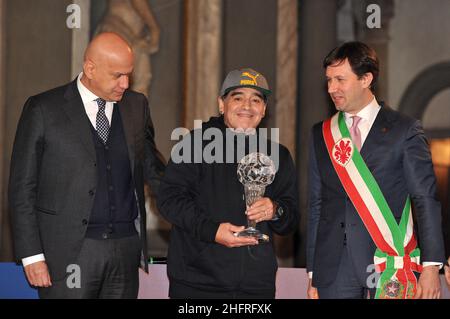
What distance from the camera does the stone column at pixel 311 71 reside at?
6.70 m

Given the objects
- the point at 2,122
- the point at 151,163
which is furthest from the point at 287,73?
the point at 151,163

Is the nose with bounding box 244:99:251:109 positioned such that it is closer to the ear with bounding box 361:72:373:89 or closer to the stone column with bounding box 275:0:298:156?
the ear with bounding box 361:72:373:89

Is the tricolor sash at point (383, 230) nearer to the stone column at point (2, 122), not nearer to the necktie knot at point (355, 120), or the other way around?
the necktie knot at point (355, 120)

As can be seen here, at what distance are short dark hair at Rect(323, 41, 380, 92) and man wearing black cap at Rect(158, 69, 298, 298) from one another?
36cm

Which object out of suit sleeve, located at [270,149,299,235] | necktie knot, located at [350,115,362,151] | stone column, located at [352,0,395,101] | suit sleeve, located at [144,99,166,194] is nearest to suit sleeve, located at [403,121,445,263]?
necktie knot, located at [350,115,362,151]

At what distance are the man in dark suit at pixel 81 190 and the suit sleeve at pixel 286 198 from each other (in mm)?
693

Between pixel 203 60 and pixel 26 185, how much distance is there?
3272 mm

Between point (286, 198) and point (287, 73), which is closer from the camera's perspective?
point (286, 198)

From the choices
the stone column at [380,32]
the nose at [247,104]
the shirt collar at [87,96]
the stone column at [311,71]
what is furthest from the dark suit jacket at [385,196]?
the stone column at [380,32]

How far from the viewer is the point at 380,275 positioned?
3.30m

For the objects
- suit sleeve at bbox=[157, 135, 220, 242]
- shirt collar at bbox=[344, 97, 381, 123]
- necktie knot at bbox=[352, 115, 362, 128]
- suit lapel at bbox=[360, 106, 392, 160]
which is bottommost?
suit sleeve at bbox=[157, 135, 220, 242]

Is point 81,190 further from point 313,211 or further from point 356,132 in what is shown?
point 356,132

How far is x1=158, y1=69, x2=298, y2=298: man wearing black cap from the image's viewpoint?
3.37 meters

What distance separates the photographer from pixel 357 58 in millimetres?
3447
